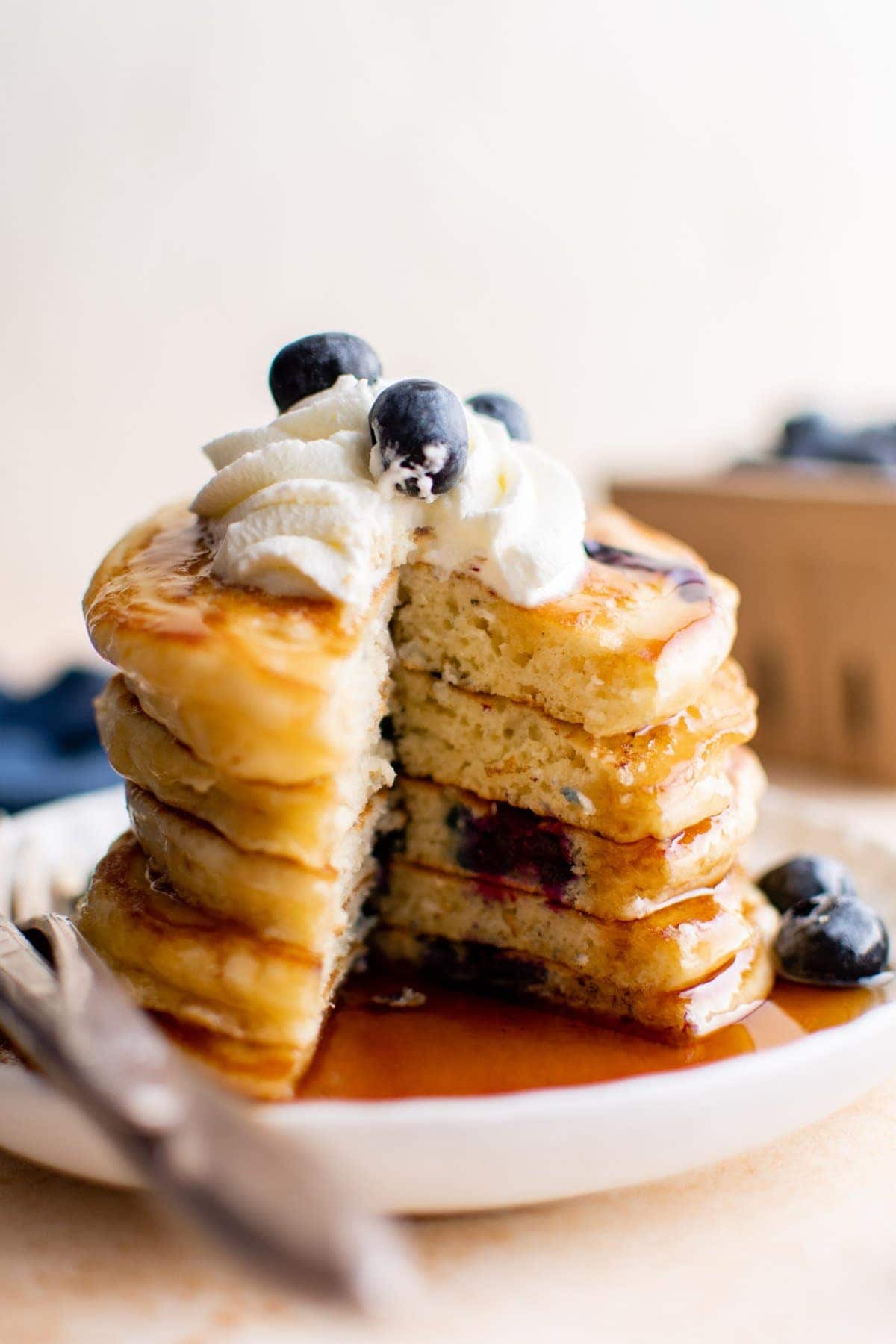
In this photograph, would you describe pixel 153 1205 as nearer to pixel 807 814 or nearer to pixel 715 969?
pixel 715 969

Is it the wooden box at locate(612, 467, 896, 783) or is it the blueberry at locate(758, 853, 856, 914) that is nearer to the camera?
the blueberry at locate(758, 853, 856, 914)

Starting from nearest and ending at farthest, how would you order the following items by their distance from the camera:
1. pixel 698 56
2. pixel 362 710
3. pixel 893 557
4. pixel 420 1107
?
pixel 420 1107 < pixel 362 710 < pixel 893 557 < pixel 698 56

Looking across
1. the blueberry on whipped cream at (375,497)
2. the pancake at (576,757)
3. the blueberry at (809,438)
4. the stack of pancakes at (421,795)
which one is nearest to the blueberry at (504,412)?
the blueberry on whipped cream at (375,497)

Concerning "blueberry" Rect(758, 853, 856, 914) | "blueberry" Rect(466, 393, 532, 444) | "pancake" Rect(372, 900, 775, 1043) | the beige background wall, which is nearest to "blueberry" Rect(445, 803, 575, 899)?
"pancake" Rect(372, 900, 775, 1043)

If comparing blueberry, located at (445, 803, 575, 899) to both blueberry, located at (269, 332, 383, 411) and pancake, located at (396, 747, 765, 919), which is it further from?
blueberry, located at (269, 332, 383, 411)

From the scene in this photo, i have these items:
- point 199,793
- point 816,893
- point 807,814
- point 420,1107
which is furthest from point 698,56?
point 420,1107

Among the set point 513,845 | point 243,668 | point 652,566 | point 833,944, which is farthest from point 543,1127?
point 652,566

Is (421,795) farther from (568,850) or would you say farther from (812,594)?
(812,594)
